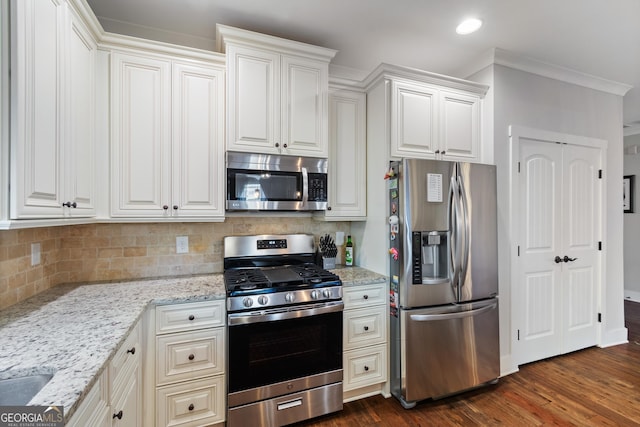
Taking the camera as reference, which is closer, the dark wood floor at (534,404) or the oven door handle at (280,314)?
the oven door handle at (280,314)

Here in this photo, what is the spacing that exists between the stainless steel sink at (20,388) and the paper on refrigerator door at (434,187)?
2.18 m

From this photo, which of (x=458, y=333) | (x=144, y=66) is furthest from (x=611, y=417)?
(x=144, y=66)

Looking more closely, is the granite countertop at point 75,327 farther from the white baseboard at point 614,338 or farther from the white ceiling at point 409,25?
the white baseboard at point 614,338

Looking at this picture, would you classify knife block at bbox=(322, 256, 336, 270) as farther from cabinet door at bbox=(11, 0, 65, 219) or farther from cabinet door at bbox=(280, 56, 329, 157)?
cabinet door at bbox=(11, 0, 65, 219)

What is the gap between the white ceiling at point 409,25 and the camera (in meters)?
1.98

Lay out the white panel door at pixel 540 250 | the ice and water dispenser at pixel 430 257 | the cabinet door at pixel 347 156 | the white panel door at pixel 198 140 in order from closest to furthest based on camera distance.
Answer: the white panel door at pixel 198 140, the ice and water dispenser at pixel 430 257, the cabinet door at pixel 347 156, the white panel door at pixel 540 250

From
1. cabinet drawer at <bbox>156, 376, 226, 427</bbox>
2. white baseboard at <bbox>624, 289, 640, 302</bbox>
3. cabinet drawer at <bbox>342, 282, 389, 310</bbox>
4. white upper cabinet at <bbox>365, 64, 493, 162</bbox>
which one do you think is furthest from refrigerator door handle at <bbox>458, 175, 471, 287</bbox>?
white baseboard at <bbox>624, 289, 640, 302</bbox>

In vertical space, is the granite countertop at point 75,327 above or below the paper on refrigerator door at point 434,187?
below

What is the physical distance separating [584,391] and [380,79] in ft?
9.82

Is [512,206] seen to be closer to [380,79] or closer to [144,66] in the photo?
[380,79]

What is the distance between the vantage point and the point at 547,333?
113 inches

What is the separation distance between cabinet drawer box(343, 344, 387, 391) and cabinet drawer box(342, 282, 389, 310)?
341 millimetres

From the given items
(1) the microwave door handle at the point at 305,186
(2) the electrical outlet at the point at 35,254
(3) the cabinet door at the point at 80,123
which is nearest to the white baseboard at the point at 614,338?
(1) the microwave door handle at the point at 305,186

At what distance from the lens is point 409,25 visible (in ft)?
7.23
